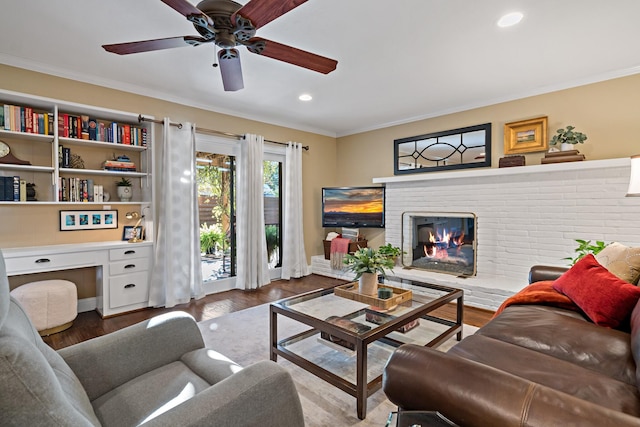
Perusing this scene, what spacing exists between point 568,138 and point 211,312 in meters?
4.18

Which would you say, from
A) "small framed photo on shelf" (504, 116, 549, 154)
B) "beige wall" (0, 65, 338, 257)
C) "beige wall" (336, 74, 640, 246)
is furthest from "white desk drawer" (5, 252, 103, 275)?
"small framed photo on shelf" (504, 116, 549, 154)

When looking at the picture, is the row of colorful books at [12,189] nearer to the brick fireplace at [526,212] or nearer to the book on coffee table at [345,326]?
the book on coffee table at [345,326]

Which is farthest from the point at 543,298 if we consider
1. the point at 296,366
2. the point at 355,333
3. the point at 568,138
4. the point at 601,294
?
the point at 568,138

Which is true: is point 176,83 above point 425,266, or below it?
above

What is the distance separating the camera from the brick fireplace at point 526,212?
3.10 m

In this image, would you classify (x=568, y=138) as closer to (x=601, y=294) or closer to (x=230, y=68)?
(x=601, y=294)

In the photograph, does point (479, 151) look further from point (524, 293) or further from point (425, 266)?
point (524, 293)

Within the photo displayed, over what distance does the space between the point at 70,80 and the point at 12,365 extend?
351cm

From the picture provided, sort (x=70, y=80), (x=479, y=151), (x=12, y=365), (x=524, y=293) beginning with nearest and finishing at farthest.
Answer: (x=12, y=365) → (x=524, y=293) → (x=70, y=80) → (x=479, y=151)

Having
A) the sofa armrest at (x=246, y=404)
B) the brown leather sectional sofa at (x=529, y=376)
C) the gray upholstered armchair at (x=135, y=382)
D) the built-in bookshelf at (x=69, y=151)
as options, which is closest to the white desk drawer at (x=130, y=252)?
the built-in bookshelf at (x=69, y=151)

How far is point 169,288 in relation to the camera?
3.57 m

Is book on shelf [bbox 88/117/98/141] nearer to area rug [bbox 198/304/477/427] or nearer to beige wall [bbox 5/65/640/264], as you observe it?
beige wall [bbox 5/65/640/264]

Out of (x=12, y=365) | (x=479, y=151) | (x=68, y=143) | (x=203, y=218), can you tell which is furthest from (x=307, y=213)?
(x=12, y=365)

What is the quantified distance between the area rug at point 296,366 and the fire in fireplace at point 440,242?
1.39 meters
